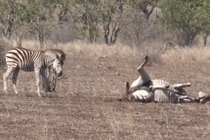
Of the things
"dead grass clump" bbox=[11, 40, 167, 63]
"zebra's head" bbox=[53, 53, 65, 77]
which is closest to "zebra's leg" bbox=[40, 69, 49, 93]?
"zebra's head" bbox=[53, 53, 65, 77]

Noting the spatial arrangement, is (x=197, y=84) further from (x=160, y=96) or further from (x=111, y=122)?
(x=111, y=122)

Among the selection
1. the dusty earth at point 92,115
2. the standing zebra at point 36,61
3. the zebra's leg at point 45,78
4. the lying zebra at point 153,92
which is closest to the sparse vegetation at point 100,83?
the dusty earth at point 92,115

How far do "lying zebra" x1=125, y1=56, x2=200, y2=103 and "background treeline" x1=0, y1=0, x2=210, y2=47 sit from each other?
18533 millimetres

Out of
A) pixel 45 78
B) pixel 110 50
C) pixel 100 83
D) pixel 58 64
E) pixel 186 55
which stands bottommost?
pixel 100 83

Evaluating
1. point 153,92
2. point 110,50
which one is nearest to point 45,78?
point 153,92

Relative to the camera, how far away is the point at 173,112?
13875mm

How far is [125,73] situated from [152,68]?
3.25 m

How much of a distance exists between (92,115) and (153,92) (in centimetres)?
279

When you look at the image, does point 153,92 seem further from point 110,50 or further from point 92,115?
point 110,50

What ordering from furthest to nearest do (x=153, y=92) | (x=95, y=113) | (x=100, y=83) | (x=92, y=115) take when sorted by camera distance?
(x=100, y=83) → (x=153, y=92) → (x=95, y=113) → (x=92, y=115)

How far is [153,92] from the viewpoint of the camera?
15.5 m

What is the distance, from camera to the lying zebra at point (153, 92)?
1534cm

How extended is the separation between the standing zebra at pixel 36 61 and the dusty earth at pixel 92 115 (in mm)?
552

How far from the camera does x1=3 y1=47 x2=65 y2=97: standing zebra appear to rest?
53.7 ft
